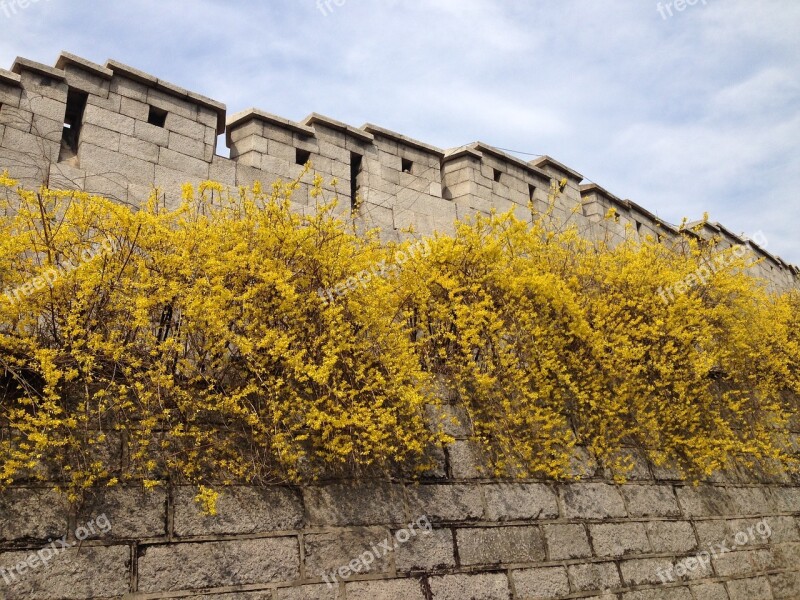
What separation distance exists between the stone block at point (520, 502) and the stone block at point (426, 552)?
0.38m

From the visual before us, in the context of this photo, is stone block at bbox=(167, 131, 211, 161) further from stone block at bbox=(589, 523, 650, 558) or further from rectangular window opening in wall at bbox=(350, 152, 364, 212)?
stone block at bbox=(589, 523, 650, 558)

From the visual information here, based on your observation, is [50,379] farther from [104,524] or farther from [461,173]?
[461,173]

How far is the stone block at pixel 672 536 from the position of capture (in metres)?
4.74

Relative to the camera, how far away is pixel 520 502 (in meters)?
4.19

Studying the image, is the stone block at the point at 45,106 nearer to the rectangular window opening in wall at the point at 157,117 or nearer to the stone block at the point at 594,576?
the rectangular window opening in wall at the point at 157,117

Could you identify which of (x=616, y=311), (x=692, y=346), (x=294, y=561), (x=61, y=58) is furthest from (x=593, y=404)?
(x=61, y=58)

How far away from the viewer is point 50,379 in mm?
2842

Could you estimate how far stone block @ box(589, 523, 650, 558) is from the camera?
14.5ft

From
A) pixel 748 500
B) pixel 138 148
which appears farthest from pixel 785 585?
pixel 138 148

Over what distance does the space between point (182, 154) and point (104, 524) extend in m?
3.06

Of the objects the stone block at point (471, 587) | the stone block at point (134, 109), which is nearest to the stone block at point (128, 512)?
the stone block at point (471, 587)

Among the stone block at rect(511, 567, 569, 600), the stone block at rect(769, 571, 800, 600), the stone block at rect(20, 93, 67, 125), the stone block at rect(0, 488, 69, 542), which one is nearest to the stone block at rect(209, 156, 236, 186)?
the stone block at rect(20, 93, 67, 125)

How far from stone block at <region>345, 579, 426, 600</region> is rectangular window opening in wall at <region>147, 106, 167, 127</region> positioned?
380 centimetres

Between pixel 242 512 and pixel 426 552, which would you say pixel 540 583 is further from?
pixel 242 512
